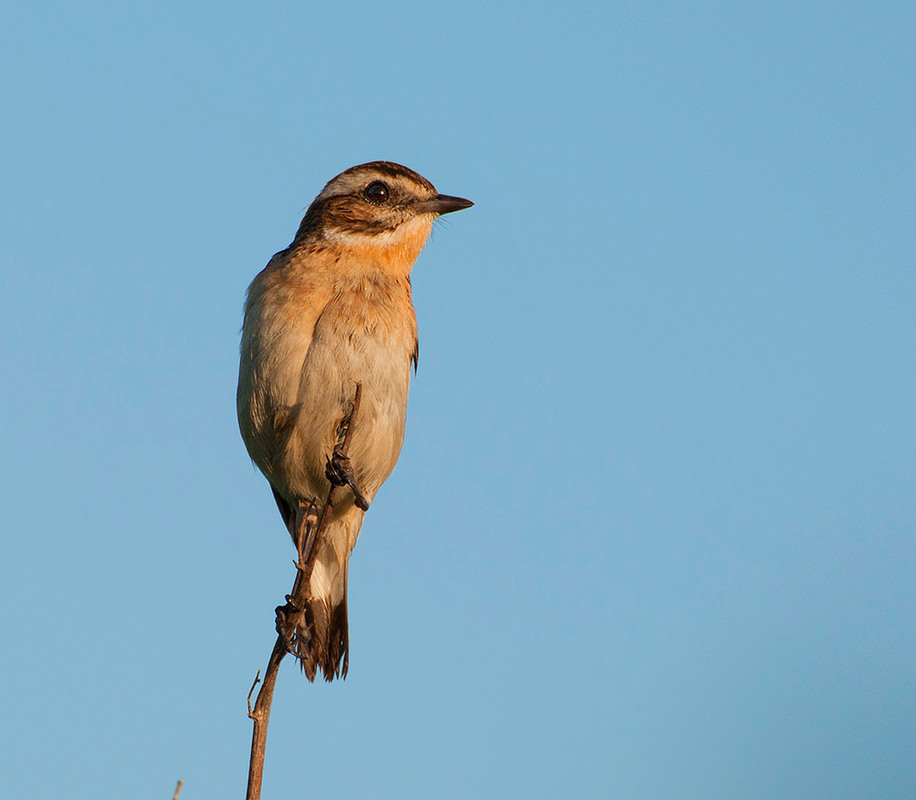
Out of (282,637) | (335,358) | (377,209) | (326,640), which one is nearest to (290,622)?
(282,637)

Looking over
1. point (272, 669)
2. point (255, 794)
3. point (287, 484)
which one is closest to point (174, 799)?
point (255, 794)

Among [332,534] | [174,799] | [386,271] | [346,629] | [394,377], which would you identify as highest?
[386,271]

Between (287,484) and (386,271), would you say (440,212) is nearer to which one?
(386,271)

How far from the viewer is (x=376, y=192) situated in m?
8.02

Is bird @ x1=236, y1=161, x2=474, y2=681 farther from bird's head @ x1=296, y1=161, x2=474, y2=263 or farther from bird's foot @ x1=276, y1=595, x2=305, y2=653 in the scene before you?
bird's foot @ x1=276, y1=595, x2=305, y2=653

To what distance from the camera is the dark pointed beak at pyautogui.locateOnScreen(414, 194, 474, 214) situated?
8031 mm

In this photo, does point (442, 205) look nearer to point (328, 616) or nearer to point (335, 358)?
point (335, 358)

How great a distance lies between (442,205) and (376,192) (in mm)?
481

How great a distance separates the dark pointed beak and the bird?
0.04ft

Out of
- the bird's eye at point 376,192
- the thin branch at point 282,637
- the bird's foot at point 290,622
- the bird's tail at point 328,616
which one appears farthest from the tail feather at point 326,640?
the bird's eye at point 376,192

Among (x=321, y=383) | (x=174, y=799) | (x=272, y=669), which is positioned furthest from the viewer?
(x=321, y=383)

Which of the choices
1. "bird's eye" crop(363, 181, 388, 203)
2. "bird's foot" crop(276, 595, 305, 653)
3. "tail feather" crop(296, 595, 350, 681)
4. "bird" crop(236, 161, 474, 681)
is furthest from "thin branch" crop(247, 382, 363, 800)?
"bird's eye" crop(363, 181, 388, 203)

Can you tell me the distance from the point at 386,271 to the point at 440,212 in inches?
30.3

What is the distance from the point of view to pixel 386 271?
7.57 meters
